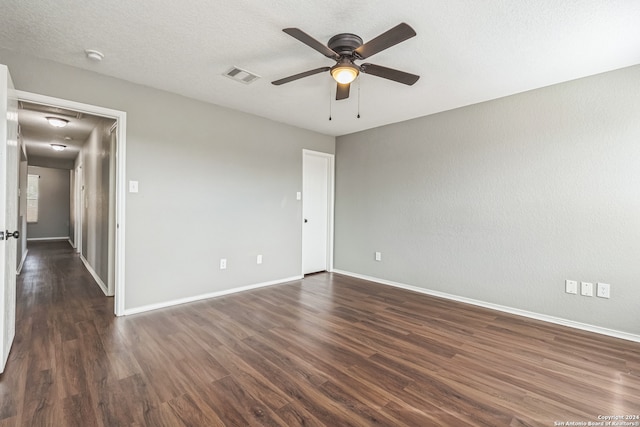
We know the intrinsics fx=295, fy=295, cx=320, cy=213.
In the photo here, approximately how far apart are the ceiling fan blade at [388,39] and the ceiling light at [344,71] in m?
0.10

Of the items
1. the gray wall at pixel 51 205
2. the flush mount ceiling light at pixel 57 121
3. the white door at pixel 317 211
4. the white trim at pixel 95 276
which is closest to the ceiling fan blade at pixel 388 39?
the white door at pixel 317 211

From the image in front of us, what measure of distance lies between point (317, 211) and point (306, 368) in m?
3.26

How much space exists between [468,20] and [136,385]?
10.7ft

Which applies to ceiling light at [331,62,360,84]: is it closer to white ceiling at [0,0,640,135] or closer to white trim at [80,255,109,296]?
white ceiling at [0,0,640,135]

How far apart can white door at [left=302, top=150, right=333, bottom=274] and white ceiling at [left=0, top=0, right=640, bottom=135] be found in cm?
186

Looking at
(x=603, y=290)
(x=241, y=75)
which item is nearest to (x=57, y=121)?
(x=241, y=75)

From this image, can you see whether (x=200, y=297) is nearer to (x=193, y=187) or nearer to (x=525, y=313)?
(x=193, y=187)

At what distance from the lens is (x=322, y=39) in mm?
2244

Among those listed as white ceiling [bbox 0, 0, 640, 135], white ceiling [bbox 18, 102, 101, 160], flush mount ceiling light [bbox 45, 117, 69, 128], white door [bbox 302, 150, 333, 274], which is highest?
white ceiling [bbox 0, 0, 640, 135]

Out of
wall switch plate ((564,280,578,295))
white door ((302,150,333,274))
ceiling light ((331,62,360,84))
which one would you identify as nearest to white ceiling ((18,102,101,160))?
ceiling light ((331,62,360,84))

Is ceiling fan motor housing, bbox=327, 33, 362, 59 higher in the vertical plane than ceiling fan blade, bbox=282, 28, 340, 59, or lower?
higher

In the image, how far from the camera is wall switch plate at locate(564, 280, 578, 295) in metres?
2.92

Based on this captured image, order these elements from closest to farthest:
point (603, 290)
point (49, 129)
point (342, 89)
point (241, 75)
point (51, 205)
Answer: point (342, 89) < point (603, 290) < point (241, 75) < point (49, 129) < point (51, 205)

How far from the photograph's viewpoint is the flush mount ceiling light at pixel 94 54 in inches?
96.1
